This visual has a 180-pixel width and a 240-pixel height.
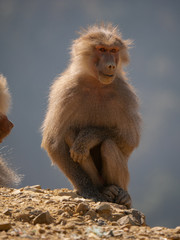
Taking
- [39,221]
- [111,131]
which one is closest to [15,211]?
[39,221]

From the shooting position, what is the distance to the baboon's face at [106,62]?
574 centimetres

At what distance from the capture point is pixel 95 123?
605cm

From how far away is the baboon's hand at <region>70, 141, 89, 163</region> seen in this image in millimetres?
5723

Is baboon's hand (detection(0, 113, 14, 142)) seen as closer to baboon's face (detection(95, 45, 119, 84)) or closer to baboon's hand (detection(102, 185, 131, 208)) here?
baboon's face (detection(95, 45, 119, 84))

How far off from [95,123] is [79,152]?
61 centimetres

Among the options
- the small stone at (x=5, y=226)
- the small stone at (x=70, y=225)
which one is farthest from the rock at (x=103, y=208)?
the small stone at (x=5, y=226)

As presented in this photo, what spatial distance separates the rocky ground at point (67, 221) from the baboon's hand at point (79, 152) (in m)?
0.96

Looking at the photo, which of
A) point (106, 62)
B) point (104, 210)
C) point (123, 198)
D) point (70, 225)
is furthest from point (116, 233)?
point (106, 62)

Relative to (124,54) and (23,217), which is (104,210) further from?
(124,54)


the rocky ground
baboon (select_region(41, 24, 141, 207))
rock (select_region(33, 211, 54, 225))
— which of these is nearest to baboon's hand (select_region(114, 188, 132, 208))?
baboon (select_region(41, 24, 141, 207))

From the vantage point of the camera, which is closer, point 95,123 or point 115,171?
point 115,171

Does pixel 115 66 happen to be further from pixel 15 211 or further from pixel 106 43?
pixel 15 211

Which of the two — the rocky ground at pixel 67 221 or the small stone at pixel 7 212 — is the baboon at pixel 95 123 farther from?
the small stone at pixel 7 212

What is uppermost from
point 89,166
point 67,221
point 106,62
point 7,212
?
point 106,62
